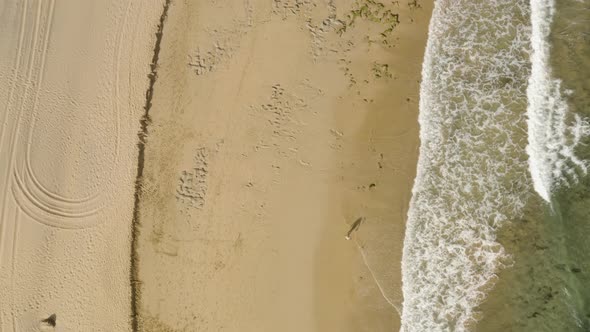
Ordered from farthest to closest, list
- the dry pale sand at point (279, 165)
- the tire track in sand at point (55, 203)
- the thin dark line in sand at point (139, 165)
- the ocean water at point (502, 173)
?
1. the tire track in sand at point (55, 203)
2. the thin dark line in sand at point (139, 165)
3. the dry pale sand at point (279, 165)
4. the ocean water at point (502, 173)

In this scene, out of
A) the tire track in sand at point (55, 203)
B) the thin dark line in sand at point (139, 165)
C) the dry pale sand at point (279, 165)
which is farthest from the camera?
the tire track in sand at point (55, 203)

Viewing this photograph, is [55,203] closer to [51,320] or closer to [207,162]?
[51,320]

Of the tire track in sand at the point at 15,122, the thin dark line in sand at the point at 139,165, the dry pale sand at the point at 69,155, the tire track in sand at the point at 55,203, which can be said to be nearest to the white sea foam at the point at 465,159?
the thin dark line in sand at the point at 139,165

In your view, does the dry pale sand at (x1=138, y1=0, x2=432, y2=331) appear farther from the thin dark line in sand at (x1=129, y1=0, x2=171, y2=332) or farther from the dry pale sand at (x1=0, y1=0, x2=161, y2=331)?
the dry pale sand at (x1=0, y1=0, x2=161, y2=331)

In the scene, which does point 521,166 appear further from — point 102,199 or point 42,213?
point 42,213

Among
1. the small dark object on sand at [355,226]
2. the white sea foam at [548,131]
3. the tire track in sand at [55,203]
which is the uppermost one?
the white sea foam at [548,131]

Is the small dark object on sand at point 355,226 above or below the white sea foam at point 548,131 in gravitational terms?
below

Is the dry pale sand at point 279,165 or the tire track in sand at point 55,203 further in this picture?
the tire track in sand at point 55,203

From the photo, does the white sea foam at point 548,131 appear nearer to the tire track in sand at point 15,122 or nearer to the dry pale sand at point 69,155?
the dry pale sand at point 69,155
